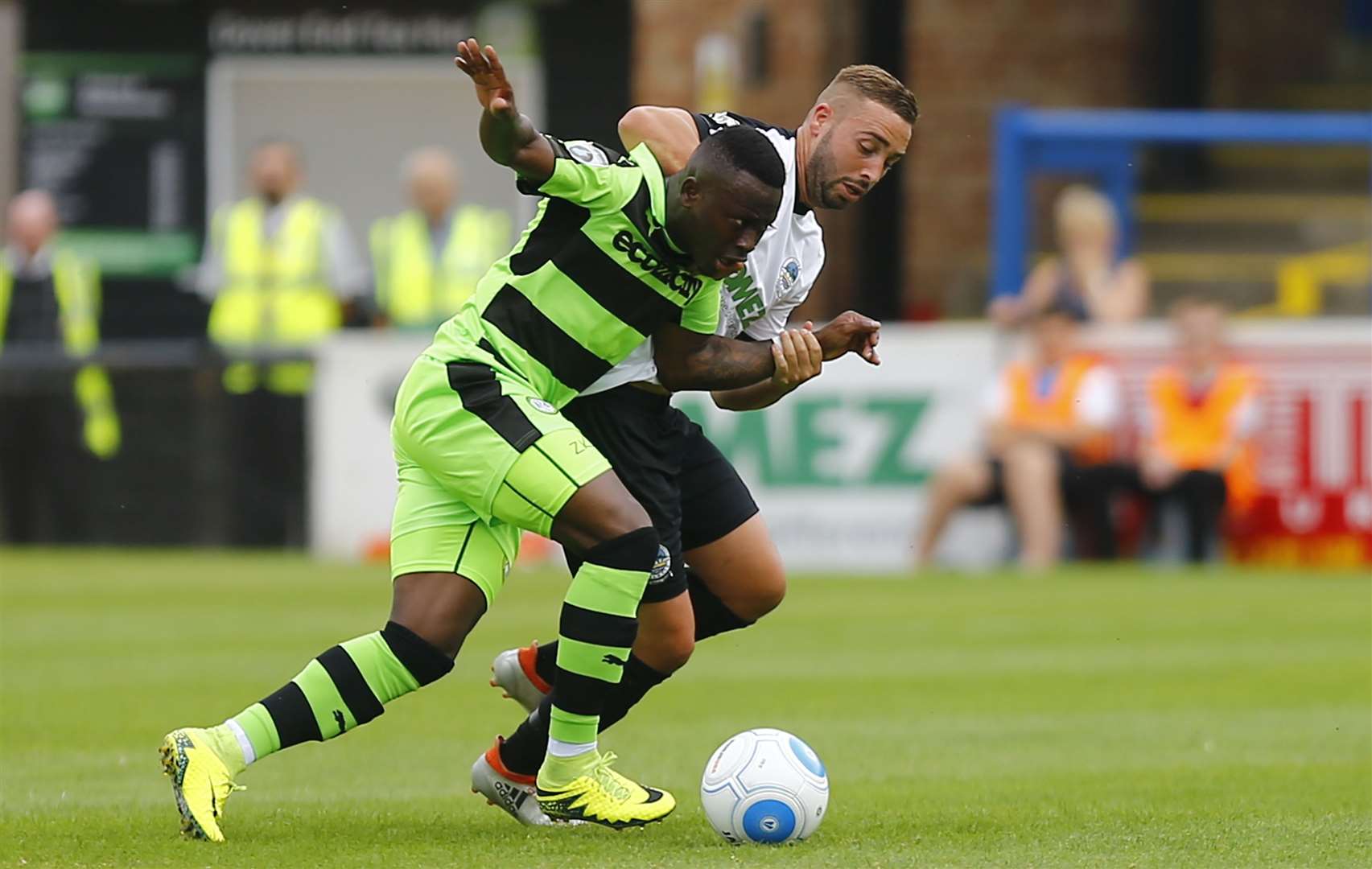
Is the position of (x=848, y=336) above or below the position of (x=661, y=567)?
above

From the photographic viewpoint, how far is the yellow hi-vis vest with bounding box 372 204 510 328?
17.1 metres

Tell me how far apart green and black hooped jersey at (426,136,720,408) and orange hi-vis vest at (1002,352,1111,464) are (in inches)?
377

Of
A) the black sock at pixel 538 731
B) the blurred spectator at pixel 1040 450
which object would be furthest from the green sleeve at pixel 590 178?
the blurred spectator at pixel 1040 450

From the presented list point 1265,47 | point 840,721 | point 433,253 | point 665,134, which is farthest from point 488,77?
point 1265,47

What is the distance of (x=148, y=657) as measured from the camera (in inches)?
438

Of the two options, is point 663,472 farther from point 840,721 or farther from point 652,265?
point 840,721

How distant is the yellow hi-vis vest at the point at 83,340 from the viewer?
17.1 m

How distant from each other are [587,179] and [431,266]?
1130 cm

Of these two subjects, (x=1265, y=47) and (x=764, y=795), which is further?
(x=1265, y=47)

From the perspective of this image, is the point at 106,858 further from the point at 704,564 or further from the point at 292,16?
the point at 292,16

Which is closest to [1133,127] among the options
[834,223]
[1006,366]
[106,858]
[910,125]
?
[1006,366]

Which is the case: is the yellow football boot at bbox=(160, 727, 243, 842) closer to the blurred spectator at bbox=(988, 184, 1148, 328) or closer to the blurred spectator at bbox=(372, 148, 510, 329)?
the blurred spectator at bbox=(988, 184, 1148, 328)

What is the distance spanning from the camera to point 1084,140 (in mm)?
17375

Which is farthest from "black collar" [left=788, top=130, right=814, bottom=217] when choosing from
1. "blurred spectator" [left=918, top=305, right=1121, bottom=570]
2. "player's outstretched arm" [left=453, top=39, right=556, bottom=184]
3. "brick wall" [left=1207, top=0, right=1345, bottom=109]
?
"brick wall" [left=1207, top=0, right=1345, bottom=109]
